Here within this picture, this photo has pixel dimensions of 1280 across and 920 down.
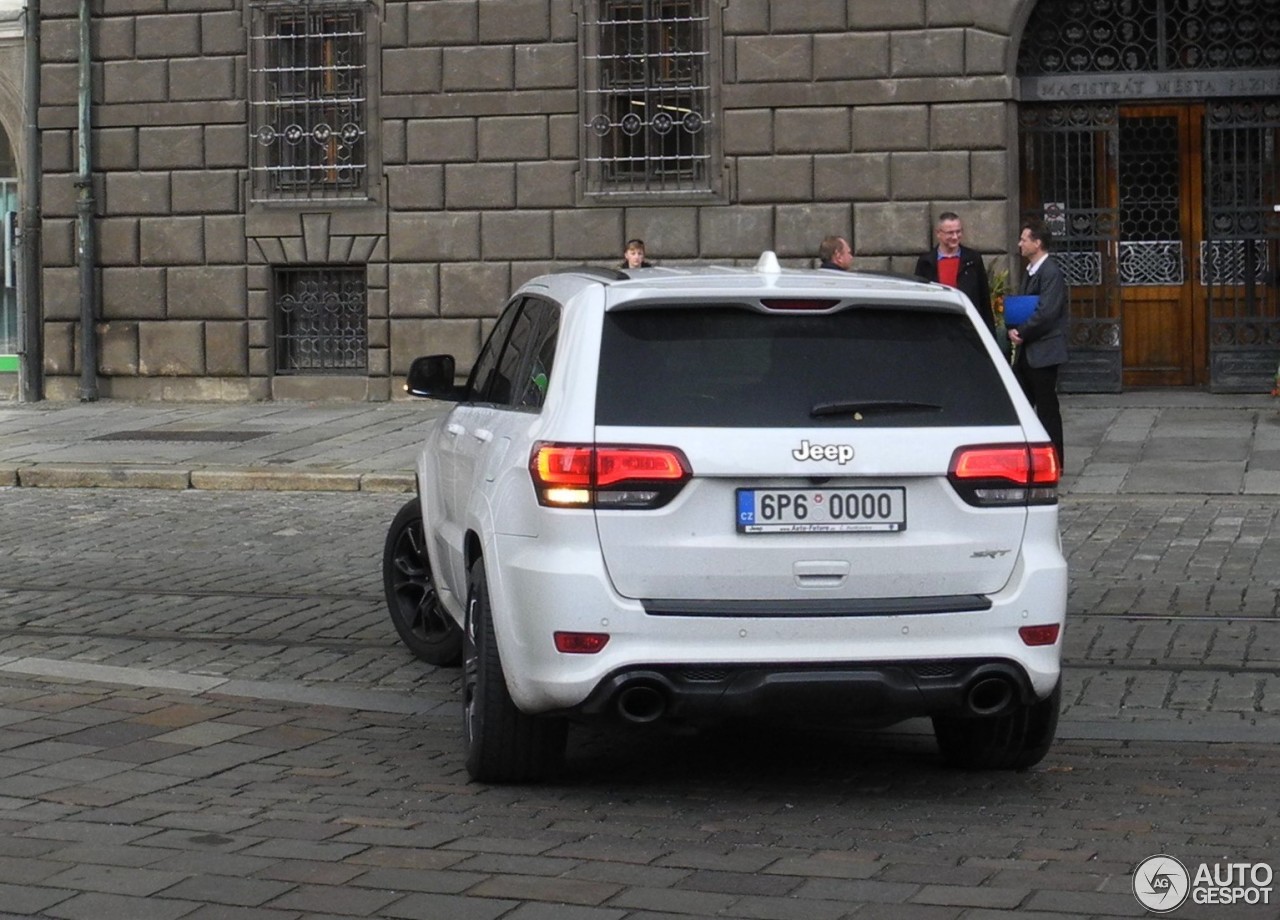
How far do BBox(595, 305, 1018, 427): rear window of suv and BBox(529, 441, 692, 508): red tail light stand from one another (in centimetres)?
10

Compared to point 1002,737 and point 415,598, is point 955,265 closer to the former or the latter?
point 415,598

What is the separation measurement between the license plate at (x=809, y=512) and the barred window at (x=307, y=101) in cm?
1576

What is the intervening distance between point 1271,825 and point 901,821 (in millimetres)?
968

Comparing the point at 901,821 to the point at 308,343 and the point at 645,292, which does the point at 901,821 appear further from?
the point at 308,343

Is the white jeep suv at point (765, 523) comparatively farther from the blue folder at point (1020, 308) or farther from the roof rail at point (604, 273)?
the blue folder at point (1020, 308)

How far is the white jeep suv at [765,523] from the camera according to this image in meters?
6.14

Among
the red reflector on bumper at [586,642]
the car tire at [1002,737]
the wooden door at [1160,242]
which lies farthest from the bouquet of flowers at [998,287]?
the red reflector on bumper at [586,642]

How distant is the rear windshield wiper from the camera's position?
6.29 metres

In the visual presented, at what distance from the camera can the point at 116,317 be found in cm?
2209

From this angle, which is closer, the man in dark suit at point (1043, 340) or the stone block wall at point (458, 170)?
the man in dark suit at point (1043, 340)

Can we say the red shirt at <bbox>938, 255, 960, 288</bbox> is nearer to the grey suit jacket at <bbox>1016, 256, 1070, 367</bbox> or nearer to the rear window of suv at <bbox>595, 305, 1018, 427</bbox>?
the grey suit jacket at <bbox>1016, 256, 1070, 367</bbox>

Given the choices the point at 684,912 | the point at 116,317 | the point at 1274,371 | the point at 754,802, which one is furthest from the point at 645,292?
the point at 116,317

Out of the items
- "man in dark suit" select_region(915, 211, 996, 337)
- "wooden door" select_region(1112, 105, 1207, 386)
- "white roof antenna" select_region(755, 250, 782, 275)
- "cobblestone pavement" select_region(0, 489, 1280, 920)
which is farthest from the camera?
"wooden door" select_region(1112, 105, 1207, 386)

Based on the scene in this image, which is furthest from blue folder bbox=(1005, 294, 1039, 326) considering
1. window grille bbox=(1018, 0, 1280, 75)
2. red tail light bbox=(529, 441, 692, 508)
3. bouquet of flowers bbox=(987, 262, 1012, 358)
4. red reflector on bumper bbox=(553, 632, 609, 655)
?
red reflector on bumper bbox=(553, 632, 609, 655)
